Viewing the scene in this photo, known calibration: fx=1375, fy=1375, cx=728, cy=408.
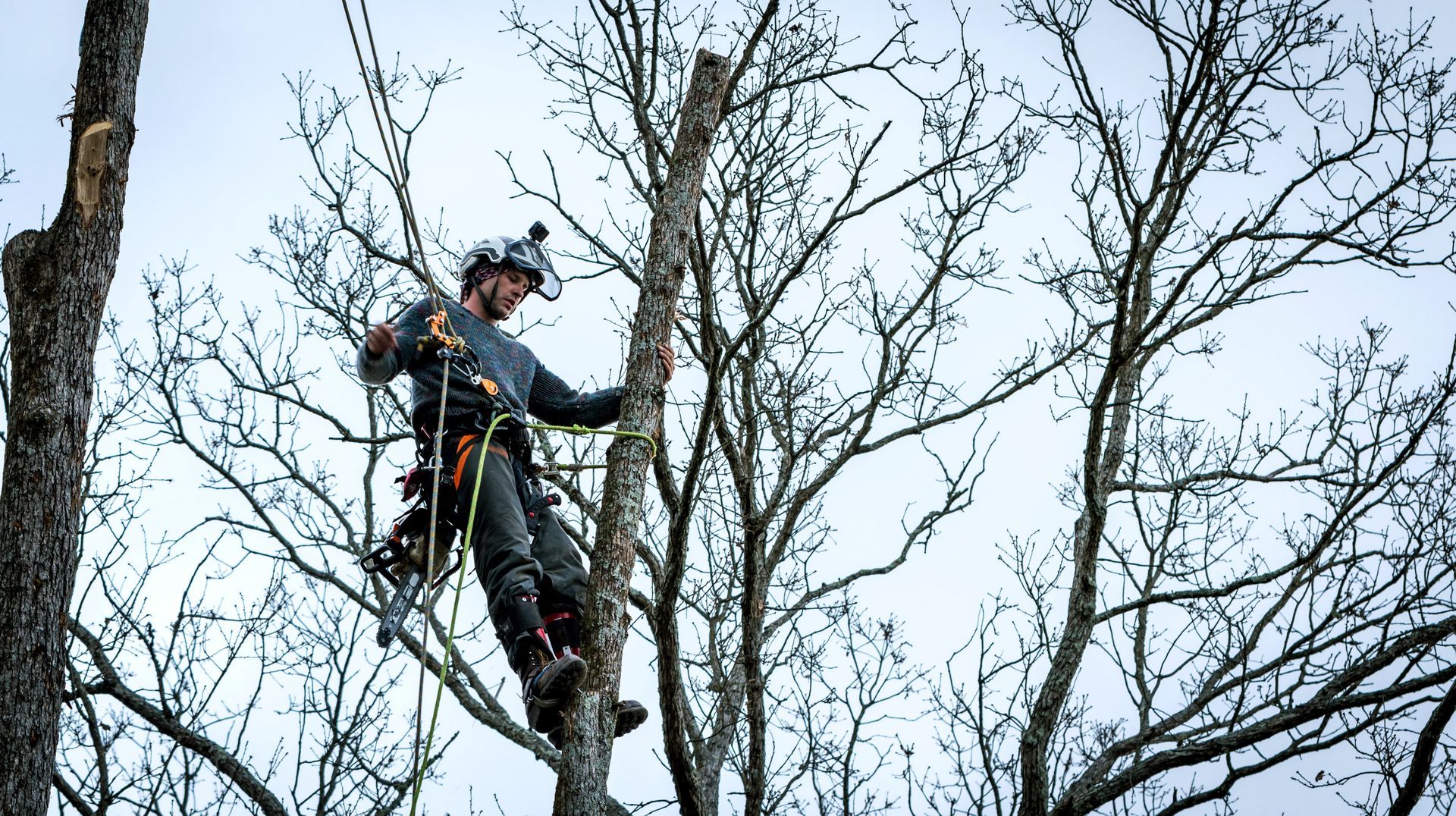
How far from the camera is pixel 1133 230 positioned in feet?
17.0

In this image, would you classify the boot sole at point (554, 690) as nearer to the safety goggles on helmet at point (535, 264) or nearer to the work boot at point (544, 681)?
the work boot at point (544, 681)

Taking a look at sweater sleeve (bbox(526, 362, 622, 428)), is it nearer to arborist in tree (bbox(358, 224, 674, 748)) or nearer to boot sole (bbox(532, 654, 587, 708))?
arborist in tree (bbox(358, 224, 674, 748))

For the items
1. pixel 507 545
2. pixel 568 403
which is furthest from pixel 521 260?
pixel 507 545

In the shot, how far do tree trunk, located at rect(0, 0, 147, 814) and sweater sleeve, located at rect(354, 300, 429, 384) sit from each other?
80 cm

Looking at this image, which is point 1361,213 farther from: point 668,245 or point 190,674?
point 190,674

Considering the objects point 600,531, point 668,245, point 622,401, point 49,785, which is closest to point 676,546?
point 600,531

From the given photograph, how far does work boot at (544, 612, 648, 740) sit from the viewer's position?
3.86m

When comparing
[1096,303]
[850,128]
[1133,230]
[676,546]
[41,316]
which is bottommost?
[676,546]

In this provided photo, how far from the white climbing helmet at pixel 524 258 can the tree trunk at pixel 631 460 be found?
1.96 feet

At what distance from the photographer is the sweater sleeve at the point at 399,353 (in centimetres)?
419

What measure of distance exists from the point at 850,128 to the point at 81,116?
11.5 feet

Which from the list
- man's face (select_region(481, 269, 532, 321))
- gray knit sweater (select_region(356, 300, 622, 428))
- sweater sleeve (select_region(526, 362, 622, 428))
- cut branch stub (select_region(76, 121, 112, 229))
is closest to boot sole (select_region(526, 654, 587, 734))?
gray knit sweater (select_region(356, 300, 622, 428))

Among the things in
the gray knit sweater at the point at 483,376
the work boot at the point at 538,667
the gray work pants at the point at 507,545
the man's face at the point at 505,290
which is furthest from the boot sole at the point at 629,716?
the man's face at the point at 505,290

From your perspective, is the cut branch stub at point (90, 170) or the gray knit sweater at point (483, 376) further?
the gray knit sweater at point (483, 376)
